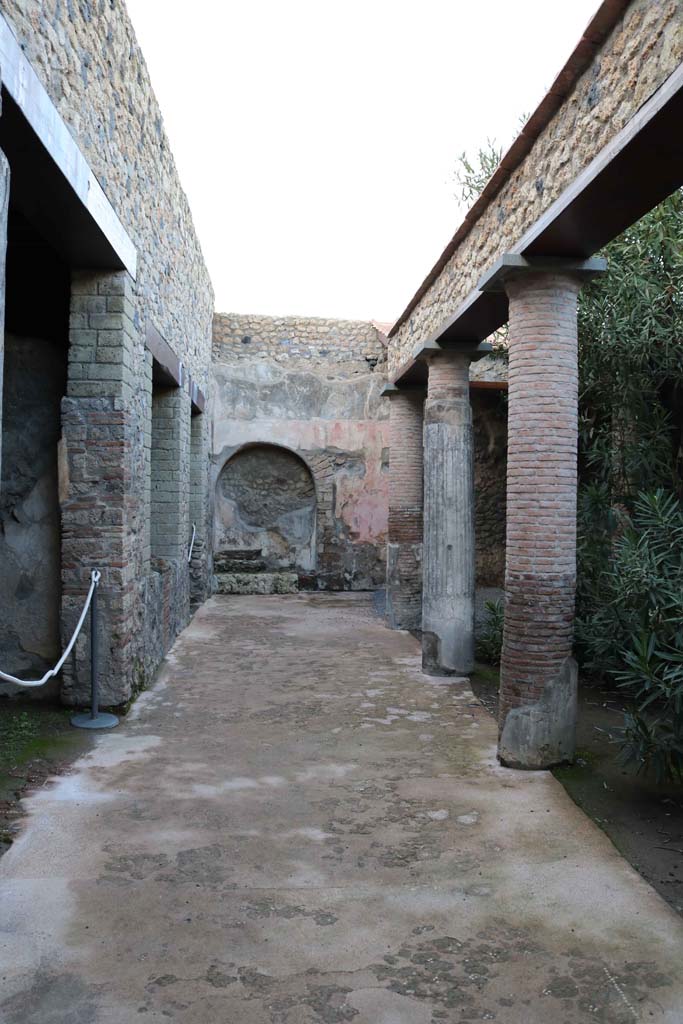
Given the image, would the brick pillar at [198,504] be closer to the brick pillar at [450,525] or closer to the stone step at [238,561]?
the stone step at [238,561]

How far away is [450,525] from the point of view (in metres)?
6.75

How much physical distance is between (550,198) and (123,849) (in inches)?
139

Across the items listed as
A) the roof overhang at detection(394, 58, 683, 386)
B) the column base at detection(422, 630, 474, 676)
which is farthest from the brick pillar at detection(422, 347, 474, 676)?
the roof overhang at detection(394, 58, 683, 386)

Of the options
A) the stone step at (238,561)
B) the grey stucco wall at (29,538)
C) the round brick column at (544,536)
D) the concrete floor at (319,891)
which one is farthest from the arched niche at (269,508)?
the round brick column at (544,536)

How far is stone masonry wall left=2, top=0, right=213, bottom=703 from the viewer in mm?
4133

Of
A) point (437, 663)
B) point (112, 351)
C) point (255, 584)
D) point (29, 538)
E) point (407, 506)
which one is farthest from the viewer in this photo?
point (255, 584)

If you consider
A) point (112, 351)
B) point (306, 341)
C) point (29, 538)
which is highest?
point (306, 341)

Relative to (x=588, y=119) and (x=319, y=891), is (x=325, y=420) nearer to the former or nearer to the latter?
(x=588, y=119)

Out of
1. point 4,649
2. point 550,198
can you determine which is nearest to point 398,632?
point 4,649

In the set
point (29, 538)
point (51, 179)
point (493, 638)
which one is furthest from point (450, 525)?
point (51, 179)

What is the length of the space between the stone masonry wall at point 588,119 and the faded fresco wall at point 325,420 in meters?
6.77

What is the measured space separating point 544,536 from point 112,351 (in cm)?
287

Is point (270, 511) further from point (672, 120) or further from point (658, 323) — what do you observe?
point (672, 120)

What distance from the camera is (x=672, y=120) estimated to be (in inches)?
117
